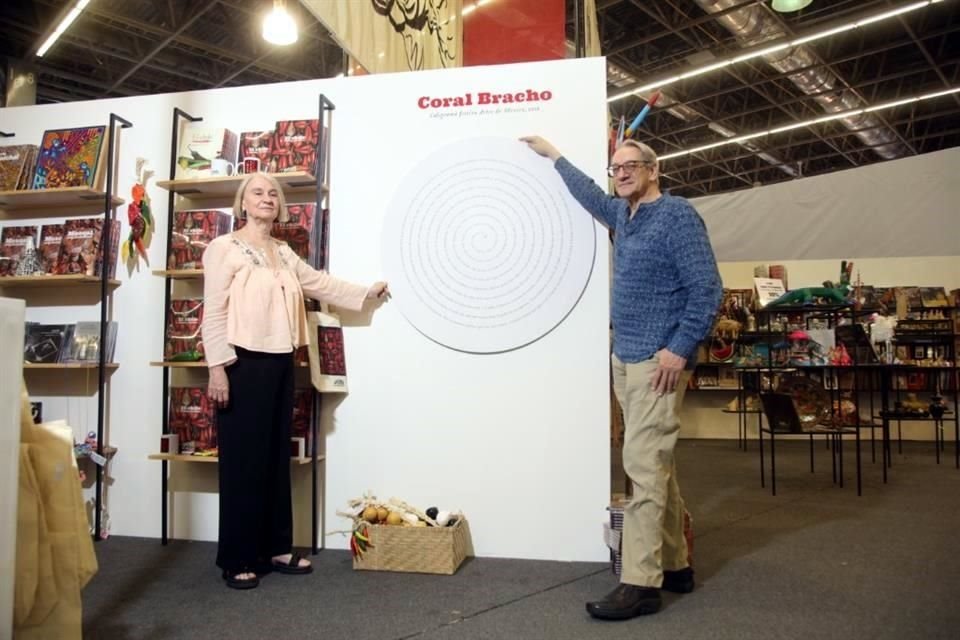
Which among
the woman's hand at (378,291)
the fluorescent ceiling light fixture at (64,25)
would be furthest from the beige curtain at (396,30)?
the fluorescent ceiling light fixture at (64,25)

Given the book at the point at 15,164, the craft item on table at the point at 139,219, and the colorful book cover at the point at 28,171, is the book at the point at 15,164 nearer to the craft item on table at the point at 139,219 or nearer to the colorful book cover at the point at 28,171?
the colorful book cover at the point at 28,171

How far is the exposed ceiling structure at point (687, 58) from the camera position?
7527 millimetres

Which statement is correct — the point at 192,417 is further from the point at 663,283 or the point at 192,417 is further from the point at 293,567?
the point at 663,283

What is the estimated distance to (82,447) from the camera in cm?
305

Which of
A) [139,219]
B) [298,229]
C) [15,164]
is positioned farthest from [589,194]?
[15,164]

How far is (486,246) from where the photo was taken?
2.74 m

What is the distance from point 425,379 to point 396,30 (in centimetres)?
194

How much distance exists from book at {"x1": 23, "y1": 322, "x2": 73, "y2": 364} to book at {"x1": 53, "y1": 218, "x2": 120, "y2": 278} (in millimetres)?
269

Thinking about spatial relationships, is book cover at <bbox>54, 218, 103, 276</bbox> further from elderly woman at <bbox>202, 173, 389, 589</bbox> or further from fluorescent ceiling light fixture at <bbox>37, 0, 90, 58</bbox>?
fluorescent ceiling light fixture at <bbox>37, 0, 90, 58</bbox>

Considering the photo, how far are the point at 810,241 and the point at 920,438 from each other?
226 centimetres

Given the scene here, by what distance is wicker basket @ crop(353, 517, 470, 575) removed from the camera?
247 centimetres

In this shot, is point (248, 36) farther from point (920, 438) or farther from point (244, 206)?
point (920, 438)

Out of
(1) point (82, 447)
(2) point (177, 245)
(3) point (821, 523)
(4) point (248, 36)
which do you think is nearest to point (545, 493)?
(3) point (821, 523)

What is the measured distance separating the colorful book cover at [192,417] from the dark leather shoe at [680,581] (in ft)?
6.15
